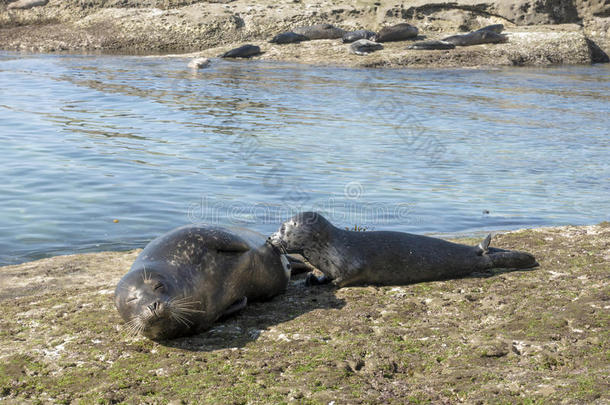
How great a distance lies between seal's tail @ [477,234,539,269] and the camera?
5301 millimetres

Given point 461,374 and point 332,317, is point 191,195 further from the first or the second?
point 461,374

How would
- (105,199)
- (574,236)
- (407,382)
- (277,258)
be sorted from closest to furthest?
(407,382)
(277,258)
(574,236)
(105,199)

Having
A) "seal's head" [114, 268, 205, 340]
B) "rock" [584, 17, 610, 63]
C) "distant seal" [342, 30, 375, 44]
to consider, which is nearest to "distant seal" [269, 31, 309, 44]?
"distant seal" [342, 30, 375, 44]

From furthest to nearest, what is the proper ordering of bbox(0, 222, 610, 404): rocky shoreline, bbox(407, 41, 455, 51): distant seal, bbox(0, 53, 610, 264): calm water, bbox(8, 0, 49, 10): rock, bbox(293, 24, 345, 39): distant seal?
bbox(8, 0, 49, 10): rock, bbox(293, 24, 345, 39): distant seal, bbox(407, 41, 455, 51): distant seal, bbox(0, 53, 610, 264): calm water, bbox(0, 222, 610, 404): rocky shoreline

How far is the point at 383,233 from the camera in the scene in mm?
5531

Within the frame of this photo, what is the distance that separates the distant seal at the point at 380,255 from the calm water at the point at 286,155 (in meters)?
1.99

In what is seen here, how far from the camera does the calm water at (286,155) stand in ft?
25.7

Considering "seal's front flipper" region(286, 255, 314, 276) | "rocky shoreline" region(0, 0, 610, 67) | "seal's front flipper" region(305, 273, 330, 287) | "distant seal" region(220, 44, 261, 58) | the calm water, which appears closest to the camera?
"seal's front flipper" region(305, 273, 330, 287)

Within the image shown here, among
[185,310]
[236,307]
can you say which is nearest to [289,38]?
[236,307]

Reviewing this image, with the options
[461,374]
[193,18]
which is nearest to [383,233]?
[461,374]

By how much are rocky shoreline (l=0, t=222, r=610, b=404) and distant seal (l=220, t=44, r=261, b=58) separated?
19500 millimetres

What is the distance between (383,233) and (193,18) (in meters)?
23.0

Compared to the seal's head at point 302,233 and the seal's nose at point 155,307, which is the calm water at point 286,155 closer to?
the seal's head at point 302,233

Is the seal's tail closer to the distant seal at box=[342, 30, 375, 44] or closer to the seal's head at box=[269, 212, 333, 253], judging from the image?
the seal's head at box=[269, 212, 333, 253]
